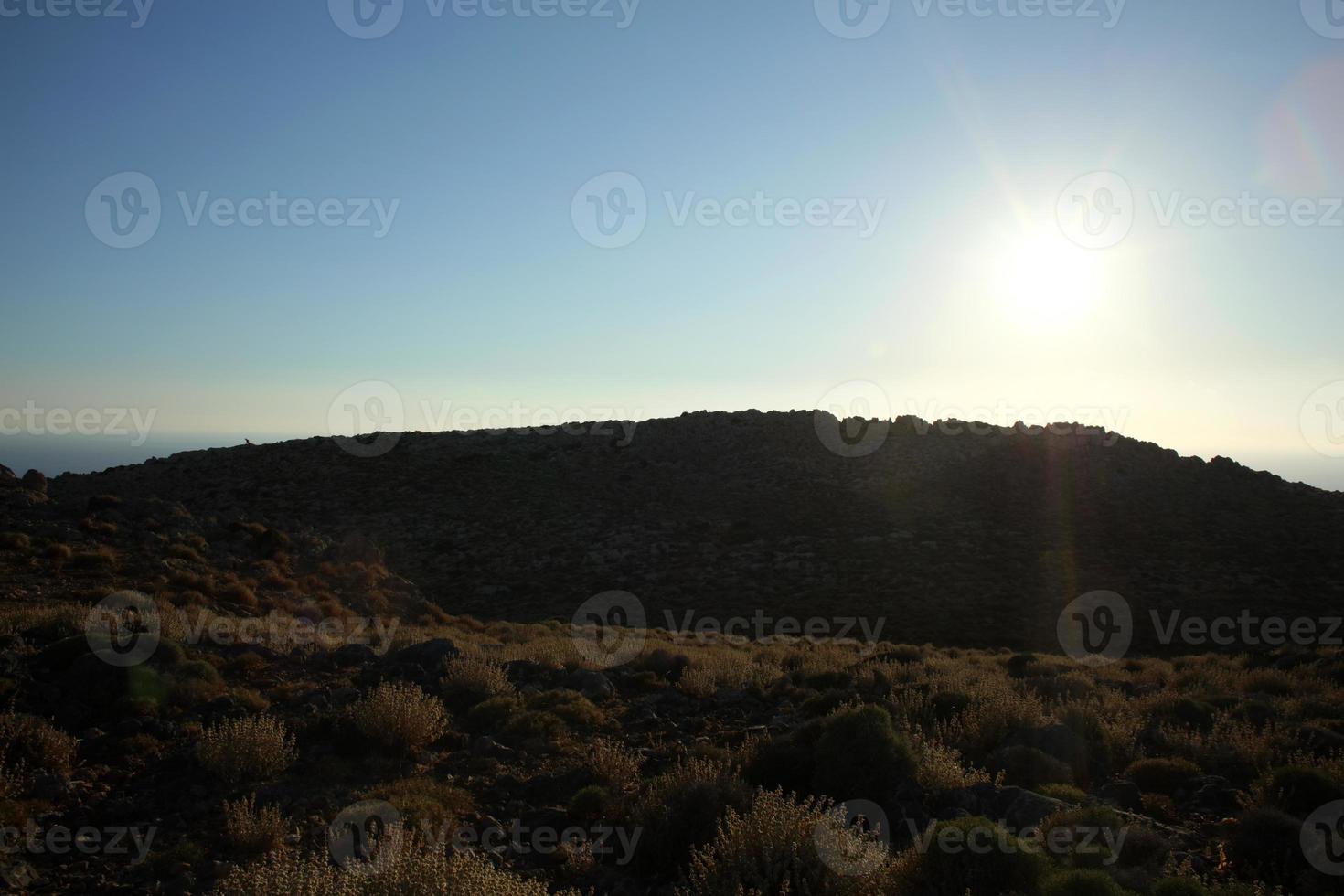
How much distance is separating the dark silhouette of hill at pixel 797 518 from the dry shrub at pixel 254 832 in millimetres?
18401

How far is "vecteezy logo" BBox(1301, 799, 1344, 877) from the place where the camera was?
5879mm

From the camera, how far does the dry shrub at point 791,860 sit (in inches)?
205

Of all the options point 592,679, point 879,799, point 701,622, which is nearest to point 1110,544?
point 701,622

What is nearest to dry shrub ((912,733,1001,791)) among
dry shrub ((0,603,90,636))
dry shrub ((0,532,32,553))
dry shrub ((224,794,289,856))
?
dry shrub ((224,794,289,856))

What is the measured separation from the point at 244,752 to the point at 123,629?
15.1 ft

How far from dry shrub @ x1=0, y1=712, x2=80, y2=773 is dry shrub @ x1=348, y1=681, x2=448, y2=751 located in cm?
268

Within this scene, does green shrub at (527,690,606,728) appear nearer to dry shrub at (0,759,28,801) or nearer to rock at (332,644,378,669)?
rock at (332,644,378,669)

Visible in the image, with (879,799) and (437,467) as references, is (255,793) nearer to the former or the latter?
(879,799)

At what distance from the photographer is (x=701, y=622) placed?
2516 cm
